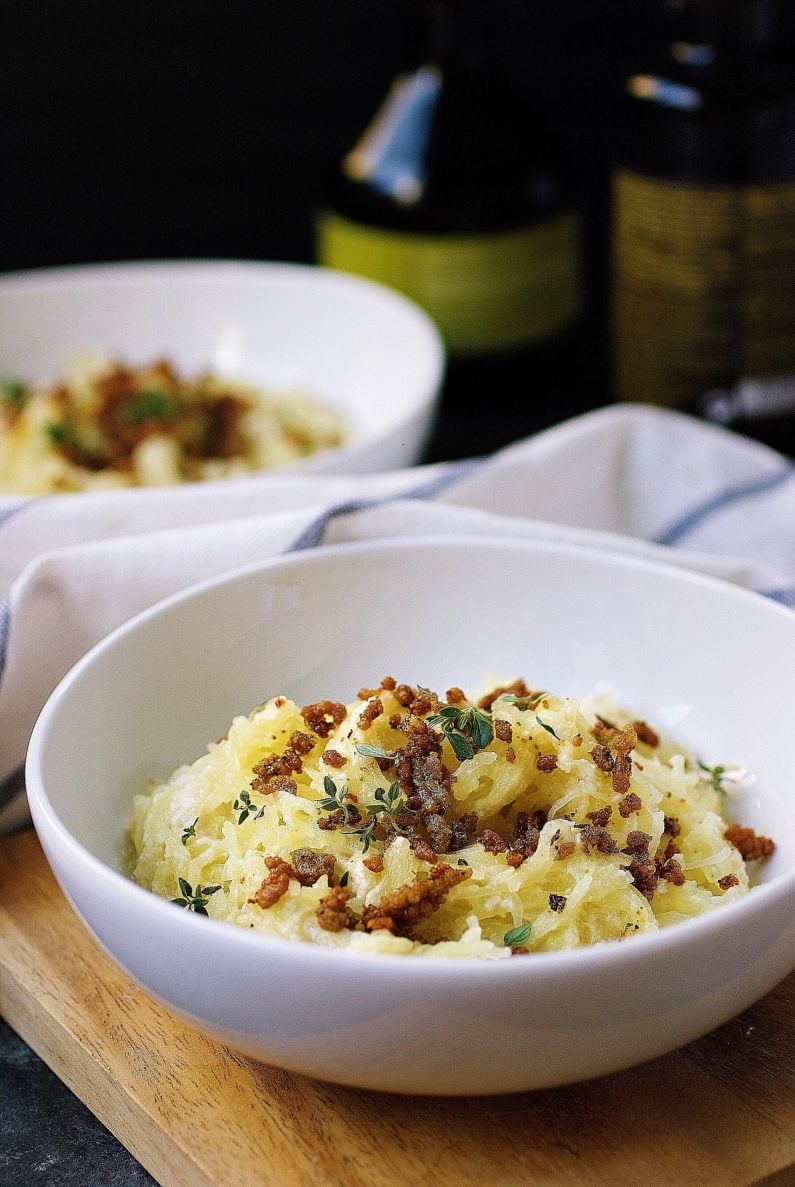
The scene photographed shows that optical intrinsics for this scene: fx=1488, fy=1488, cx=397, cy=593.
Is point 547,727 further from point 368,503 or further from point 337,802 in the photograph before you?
point 368,503

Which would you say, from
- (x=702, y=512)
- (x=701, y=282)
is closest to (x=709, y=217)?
(x=701, y=282)

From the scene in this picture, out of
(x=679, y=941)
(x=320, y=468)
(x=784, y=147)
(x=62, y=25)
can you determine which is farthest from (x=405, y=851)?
(x=62, y=25)

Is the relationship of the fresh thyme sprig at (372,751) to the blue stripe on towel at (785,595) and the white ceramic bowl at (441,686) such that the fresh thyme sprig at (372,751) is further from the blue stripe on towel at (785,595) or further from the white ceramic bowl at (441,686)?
the blue stripe on towel at (785,595)

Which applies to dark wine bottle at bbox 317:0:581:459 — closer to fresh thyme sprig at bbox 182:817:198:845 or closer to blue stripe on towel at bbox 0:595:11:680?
blue stripe on towel at bbox 0:595:11:680

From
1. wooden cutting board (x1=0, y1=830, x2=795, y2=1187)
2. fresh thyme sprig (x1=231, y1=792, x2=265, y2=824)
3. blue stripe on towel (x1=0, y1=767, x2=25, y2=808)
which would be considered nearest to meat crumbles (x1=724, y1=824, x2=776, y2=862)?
wooden cutting board (x1=0, y1=830, x2=795, y2=1187)

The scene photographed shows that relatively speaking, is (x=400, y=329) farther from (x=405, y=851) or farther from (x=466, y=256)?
(x=405, y=851)
